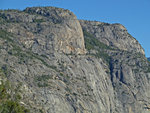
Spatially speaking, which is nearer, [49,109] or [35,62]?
[49,109]

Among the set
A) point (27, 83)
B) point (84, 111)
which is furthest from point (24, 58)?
point (84, 111)

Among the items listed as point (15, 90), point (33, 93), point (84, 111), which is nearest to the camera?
point (15, 90)

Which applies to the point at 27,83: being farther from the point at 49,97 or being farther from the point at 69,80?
the point at 69,80

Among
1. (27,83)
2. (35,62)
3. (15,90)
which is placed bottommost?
(15,90)

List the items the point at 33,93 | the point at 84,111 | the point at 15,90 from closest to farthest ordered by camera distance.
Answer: the point at 15,90
the point at 33,93
the point at 84,111

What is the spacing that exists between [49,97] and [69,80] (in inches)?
739

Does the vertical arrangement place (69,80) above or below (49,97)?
above

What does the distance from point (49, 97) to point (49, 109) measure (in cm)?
599

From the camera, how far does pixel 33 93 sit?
577 ft

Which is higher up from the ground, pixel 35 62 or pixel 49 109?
pixel 35 62

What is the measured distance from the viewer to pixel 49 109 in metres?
178

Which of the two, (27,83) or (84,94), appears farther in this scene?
(84,94)

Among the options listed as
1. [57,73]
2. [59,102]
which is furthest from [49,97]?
[57,73]

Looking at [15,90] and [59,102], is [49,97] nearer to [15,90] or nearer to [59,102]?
[59,102]
